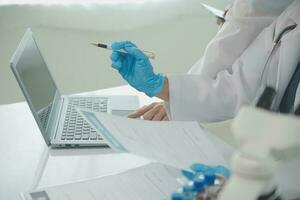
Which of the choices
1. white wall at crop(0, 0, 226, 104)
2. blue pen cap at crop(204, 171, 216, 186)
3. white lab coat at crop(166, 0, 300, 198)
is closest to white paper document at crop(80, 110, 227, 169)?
blue pen cap at crop(204, 171, 216, 186)

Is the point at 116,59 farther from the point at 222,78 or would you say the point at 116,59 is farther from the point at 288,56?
the point at 288,56

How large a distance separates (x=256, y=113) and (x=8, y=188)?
683mm

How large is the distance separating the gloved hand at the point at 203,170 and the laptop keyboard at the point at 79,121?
456mm

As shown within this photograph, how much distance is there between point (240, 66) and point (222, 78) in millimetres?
61

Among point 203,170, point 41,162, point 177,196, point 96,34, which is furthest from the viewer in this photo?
point 96,34

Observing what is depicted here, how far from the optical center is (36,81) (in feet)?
4.02

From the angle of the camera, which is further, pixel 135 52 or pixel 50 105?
pixel 50 105

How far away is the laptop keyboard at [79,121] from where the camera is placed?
3.91ft

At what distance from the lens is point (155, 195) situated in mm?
881

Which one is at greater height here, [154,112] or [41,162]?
[154,112]

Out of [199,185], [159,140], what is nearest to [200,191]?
[199,185]

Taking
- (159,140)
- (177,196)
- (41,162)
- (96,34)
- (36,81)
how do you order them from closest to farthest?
(177,196)
(159,140)
(41,162)
(36,81)
(96,34)

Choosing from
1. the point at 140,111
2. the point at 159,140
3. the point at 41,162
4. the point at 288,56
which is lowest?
the point at 41,162

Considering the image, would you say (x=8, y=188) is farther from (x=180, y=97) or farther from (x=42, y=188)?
(x=180, y=97)
